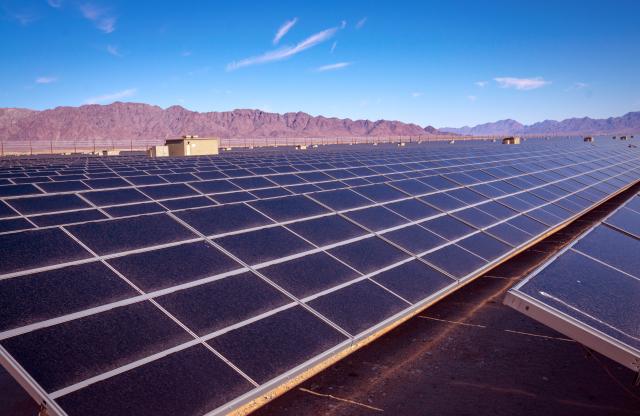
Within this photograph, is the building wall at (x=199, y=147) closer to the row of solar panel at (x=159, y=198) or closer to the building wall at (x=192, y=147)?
the building wall at (x=192, y=147)

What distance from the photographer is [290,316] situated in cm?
655

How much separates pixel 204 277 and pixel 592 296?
18.4 feet

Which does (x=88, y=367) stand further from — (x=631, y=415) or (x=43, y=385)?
(x=631, y=415)

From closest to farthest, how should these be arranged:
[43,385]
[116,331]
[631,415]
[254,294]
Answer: [43,385] < [116,331] < [631,415] < [254,294]

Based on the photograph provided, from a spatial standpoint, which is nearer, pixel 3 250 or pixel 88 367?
pixel 88 367

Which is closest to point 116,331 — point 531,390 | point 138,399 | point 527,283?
point 138,399

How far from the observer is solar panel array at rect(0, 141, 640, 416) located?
4691 millimetres

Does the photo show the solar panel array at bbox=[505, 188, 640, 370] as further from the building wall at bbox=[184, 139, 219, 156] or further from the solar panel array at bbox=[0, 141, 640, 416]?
the building wall at bbox=[184, 139, 219, 156]

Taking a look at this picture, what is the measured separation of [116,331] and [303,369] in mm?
2343

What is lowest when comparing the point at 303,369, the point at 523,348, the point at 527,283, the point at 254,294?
the point at 523,348

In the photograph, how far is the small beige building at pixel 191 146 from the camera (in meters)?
41.9

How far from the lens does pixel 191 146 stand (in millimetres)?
42188

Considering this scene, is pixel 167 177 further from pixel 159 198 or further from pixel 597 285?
pixel 597 285

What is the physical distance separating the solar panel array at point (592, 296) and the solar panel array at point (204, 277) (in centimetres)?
247
